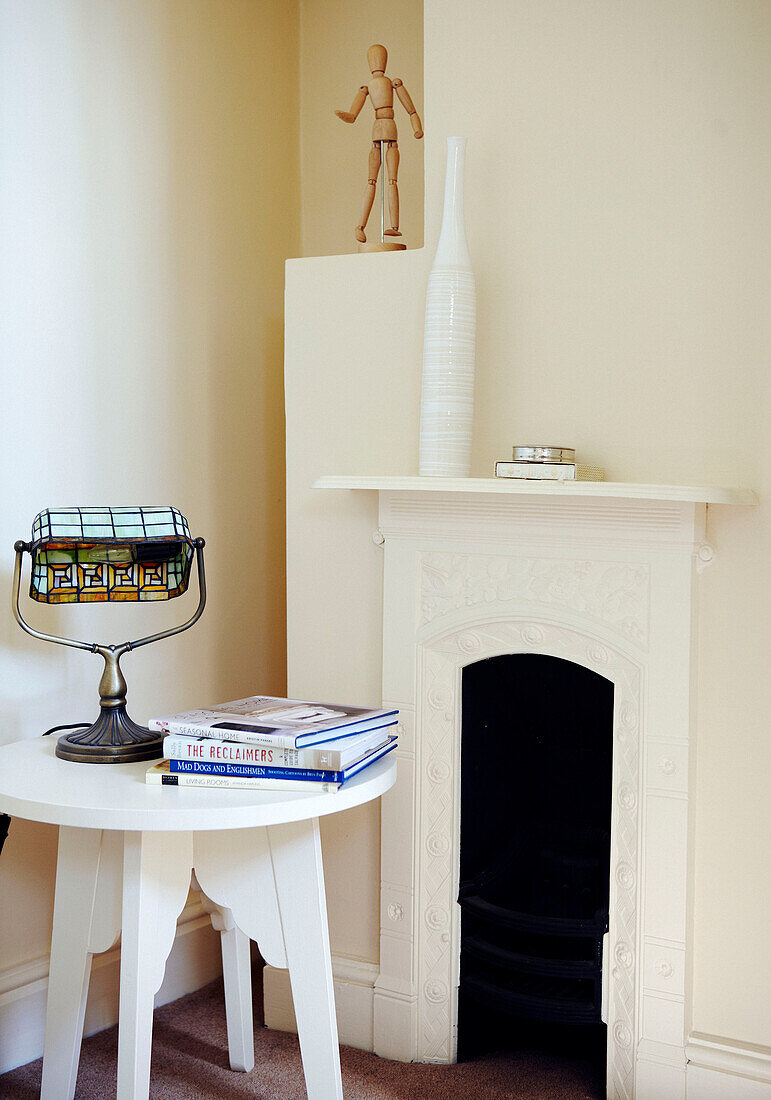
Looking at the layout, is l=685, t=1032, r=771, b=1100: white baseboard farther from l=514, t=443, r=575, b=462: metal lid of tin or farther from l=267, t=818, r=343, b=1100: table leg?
l=514, t=443, r=575, b=462: metal lid of tin

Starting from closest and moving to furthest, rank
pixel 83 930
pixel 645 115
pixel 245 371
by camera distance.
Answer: pixel 83 930 → pixel 645 115 → pixel 245 371

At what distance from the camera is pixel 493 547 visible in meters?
1.99

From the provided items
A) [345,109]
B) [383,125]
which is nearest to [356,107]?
[383,125]

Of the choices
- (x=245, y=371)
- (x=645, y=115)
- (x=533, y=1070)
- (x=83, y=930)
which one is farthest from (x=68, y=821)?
(x=645, y=115)

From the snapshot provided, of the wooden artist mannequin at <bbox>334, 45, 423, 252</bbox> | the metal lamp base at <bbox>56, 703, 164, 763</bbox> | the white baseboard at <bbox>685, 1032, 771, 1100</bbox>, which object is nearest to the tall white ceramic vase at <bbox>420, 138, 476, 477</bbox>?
the wooden artist mannequin at <bbox>334, 45, 423, 252</bbox>

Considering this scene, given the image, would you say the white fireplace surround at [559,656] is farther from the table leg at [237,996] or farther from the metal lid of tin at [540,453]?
the table leg at [237,996]

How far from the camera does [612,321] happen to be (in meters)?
1.92

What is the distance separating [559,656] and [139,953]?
89 cm

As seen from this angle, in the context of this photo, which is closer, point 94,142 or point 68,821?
point 68,821

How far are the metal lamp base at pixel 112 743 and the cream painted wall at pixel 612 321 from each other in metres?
0.53

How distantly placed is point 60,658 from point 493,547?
0.90 meters

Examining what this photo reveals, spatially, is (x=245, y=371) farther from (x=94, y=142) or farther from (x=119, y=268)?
(x=94, y=142)

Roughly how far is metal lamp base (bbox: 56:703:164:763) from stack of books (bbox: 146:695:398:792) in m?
0.10

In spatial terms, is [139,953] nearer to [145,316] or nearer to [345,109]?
[145,316]
